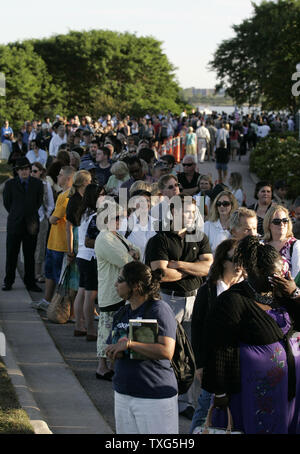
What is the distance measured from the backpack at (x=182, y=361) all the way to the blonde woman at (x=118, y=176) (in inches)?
257

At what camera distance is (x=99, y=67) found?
76500 mm

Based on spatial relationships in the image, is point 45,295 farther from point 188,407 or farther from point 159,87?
point 159,87

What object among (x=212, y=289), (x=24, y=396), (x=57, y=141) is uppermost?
(x=57, y=141)

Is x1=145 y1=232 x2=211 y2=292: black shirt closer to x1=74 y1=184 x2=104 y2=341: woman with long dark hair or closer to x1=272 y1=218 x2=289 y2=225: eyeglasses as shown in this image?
x1=272 y1=218 x2=289 y2=225: eyeglasses

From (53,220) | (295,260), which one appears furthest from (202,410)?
(53,220)

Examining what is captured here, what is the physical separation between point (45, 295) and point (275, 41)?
163 ft

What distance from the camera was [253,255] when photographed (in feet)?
16.5

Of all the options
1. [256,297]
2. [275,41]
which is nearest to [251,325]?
[256,297]

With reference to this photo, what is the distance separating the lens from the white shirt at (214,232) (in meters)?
8.57

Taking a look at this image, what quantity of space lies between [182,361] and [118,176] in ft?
22.4

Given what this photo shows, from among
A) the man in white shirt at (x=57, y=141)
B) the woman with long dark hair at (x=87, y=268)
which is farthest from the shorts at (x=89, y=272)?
the man in white shirt at (x=57, y=141)

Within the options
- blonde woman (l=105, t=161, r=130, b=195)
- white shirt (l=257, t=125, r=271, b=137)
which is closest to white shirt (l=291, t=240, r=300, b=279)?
blonde woman (l=105, t=161, r=130, b=195)

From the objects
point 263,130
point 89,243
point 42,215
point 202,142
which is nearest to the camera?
point 89,243

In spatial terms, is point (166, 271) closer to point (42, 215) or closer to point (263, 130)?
point (42, 215)
